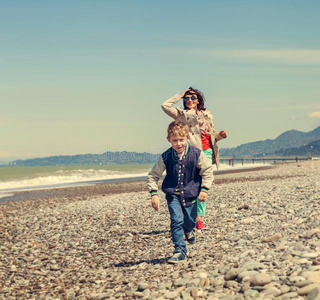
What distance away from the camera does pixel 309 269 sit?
5176 mm

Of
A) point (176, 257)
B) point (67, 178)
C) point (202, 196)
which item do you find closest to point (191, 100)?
point (202, 196)

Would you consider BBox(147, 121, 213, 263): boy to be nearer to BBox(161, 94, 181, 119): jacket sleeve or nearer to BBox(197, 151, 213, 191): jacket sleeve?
BBox(197, 151, 213, 191): jacket sleeve

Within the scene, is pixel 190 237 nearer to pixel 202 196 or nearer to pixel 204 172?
pixel 202 196

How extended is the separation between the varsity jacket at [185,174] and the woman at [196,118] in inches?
62.7

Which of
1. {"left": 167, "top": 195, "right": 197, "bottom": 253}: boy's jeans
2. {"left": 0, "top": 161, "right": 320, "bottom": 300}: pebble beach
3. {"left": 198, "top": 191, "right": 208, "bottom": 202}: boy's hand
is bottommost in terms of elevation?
{"left": 0, "top": 161, "right": 320, "bottom": 300}: pebble beach

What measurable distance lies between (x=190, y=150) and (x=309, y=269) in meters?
2.31

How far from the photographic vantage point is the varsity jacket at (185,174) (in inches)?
246

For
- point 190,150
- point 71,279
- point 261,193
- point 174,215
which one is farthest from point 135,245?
point 261,193

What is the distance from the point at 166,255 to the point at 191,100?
9.30 feet

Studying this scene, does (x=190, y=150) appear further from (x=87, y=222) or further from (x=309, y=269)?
(x=87, y=222)

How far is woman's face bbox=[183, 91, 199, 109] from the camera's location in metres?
7.83

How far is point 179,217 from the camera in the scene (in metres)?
6.27

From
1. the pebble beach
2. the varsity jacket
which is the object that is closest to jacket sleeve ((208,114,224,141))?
the pebble beach

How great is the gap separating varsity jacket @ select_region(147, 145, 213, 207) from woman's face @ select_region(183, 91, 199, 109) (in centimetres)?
172
